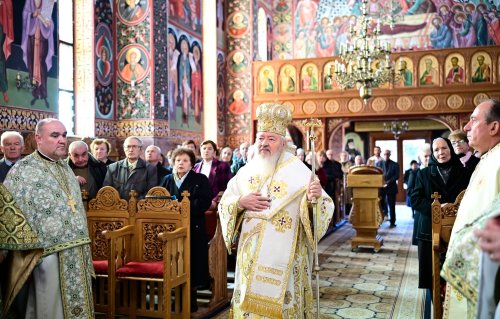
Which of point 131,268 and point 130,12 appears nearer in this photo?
point 131,268

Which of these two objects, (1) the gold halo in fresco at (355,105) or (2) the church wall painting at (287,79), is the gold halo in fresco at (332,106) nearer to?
(1) the gold halo in fresco at (355,105)

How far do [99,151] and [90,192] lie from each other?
776 millimetres

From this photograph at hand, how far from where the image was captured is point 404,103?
14.2 m

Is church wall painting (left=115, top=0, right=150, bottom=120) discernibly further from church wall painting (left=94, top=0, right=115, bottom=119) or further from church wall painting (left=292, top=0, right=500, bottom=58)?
church wall painting (left=292, top=0, right=500, bottom=58)

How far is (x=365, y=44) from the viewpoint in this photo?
10984mm

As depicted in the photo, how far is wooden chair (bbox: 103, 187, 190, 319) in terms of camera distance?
447cm

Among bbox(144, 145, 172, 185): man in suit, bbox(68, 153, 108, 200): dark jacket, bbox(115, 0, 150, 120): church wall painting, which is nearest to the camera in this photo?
bbox(68, 153, 108, 200): dark jacket

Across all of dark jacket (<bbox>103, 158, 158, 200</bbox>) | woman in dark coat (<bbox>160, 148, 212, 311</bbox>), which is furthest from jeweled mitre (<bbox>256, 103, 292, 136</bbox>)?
dark jacket (<bbox>103, 158, 158, 200</bbox>)

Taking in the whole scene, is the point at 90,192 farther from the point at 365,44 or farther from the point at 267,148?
the point at 365,44

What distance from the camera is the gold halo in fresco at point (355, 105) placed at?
14.5 meters

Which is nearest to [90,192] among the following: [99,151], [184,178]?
[99,151]

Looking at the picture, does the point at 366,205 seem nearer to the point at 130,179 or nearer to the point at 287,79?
the point at 130,179

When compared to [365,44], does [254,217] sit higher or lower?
lower

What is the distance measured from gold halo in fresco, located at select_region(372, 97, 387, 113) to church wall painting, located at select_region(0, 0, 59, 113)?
9054mm
